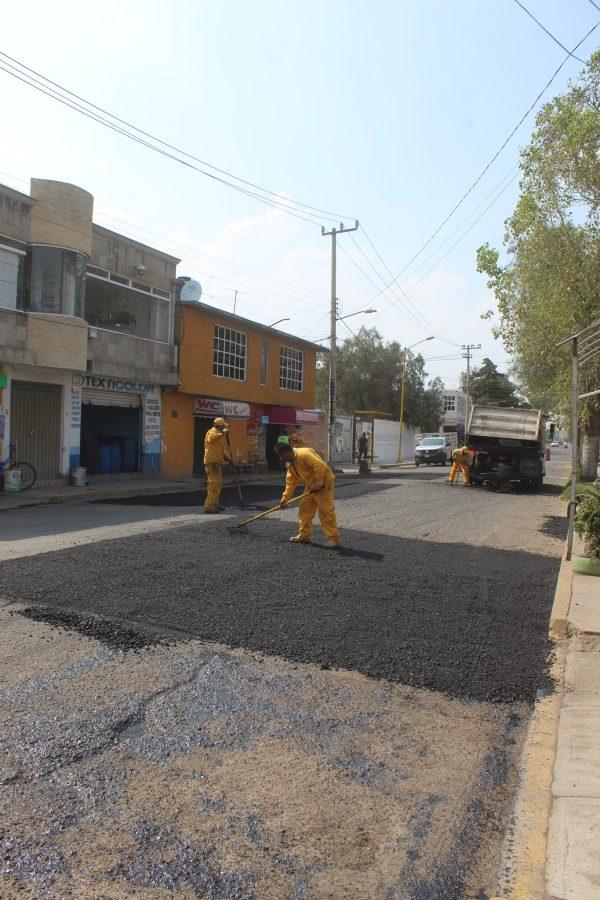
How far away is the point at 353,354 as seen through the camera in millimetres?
51062

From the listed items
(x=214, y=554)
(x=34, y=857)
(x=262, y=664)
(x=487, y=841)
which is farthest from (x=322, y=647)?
(x=214, y=554)

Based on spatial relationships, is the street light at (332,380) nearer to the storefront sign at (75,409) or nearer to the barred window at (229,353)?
the barred window at (229,353)

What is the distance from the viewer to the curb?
8.03 feet

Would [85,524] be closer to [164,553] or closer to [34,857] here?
[164,553]

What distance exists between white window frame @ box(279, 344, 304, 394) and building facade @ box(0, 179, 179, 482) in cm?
706

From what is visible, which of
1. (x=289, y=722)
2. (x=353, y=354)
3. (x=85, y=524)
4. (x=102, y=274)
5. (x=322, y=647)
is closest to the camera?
(x=289, y=722)

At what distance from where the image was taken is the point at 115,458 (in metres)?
19.0

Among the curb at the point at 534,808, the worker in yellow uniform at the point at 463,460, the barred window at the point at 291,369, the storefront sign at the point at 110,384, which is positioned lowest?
the curb at the point at 534,808

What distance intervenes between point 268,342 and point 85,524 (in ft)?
53.0

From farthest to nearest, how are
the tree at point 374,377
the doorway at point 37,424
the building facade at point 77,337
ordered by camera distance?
the tree at point 374,377
the doorway at point 37,424
the building facade at point 77,337

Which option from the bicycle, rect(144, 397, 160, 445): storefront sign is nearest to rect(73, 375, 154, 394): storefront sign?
rect(144, 397, 160, 445): storefront sign

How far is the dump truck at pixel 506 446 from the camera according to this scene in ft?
63.4

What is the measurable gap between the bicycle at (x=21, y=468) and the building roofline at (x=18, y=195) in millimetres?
5485

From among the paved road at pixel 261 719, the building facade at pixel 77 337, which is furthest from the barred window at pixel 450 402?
the paved road at pixel 261 719
